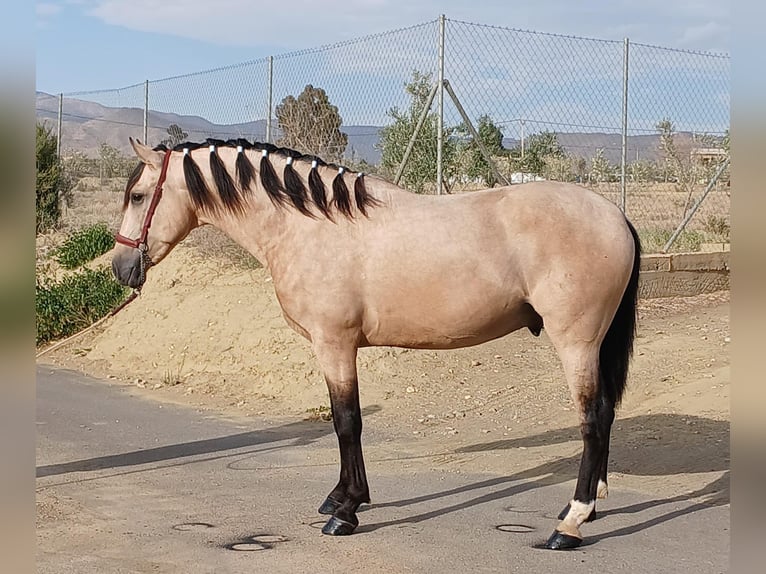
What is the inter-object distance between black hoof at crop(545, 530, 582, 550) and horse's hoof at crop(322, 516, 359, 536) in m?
1.07

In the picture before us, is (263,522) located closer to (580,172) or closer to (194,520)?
(194,520)

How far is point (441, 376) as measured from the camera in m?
9.17

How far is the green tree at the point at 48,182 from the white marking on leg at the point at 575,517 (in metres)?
13.6

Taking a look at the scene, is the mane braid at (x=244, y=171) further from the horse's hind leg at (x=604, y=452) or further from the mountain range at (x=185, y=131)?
the horse's hind leg at (x=604, y=452)

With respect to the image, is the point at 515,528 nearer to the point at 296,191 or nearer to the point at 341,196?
the point at 341,196

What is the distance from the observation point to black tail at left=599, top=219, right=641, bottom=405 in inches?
211

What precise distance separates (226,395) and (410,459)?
3310 mm

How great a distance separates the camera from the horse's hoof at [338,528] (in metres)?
4.98

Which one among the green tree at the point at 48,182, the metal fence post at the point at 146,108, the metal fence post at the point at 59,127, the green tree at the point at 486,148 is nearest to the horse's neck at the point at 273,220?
the green tree at the point at 486,148

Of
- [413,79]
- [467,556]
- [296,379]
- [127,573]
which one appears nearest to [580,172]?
[413,79]

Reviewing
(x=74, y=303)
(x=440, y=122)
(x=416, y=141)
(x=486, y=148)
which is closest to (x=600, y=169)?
(x=486, y=148)

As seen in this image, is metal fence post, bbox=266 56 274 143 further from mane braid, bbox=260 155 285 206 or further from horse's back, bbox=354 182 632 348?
horse's back, bbox=354 182 632 348

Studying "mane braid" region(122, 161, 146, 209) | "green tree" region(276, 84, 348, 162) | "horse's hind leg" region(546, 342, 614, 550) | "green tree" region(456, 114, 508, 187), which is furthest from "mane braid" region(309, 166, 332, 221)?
"green tree" region(276, 84, 348, 162)

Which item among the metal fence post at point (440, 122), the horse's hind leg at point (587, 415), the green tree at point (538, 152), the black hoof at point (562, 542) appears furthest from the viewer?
the green tree at point (538, 152)
